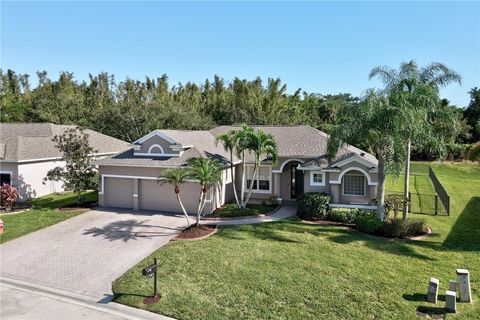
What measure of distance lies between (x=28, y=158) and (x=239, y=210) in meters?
16.2

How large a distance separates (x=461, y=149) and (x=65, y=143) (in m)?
46.6

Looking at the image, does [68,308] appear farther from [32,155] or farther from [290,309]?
[32,155]

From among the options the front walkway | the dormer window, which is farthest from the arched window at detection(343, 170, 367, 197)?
the dormer window

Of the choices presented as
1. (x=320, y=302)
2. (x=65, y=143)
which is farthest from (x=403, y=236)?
(x=65, y=143)

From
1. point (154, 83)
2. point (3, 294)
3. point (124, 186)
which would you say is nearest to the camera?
point (3, 294)

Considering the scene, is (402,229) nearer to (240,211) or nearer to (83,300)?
(240,211)

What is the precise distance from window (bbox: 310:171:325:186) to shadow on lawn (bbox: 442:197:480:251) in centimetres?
733

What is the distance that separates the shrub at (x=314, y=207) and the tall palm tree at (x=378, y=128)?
3051mm

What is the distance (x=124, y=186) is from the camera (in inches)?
874

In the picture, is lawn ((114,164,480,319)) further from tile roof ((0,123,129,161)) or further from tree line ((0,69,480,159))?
tree line ((0,69,480,159))

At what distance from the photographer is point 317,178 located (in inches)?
837

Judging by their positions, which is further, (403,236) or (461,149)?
(461,149)

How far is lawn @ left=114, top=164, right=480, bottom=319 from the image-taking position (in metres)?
9.79

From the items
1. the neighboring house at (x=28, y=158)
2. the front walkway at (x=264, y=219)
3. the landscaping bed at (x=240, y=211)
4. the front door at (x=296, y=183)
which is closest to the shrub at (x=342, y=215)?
the front walkway at (x=264, y=219)
